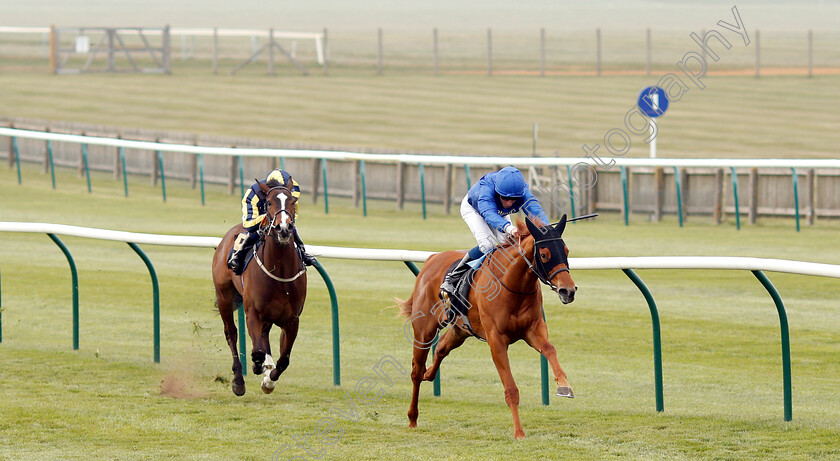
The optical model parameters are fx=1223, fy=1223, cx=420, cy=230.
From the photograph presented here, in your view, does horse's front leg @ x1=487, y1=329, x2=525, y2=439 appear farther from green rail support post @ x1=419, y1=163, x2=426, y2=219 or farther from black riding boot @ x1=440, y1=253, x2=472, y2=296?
green rail support post @ x1=419, y1=163, x2=426, y2=219

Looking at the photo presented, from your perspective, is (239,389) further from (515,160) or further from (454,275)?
(515,160)

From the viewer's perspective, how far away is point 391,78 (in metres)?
38.0

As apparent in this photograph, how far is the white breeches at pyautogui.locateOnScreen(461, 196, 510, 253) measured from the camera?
6.96 m

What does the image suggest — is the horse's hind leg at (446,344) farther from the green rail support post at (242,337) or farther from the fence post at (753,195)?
the fence post at (753,195)

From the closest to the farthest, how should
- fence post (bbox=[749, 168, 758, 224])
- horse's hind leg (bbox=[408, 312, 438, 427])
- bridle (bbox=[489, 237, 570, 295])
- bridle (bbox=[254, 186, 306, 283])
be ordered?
bridle (bbox=[489, 237, 570, 295]) → bridle (bbox=[254, 186, 306, 283]) → horse's hind leg (bbox=[408, 312, 438, 427]) → fence post (bbox=[749, 168, 758, 224])

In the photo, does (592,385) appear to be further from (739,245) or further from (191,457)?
(739,245)

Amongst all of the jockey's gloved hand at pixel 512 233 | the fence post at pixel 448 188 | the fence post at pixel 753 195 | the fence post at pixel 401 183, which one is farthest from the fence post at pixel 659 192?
the jockey's gloved hand at pixel 512 233

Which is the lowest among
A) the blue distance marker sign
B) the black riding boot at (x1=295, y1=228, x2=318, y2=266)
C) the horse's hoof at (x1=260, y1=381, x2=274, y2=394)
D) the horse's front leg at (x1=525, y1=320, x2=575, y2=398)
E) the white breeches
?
the horse's hoof at (x1=260, y1=381, x2=274, y2=394)

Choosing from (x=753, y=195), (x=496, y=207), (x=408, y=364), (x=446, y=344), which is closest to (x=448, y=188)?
(x=753, y=195)

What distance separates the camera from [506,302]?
648cm

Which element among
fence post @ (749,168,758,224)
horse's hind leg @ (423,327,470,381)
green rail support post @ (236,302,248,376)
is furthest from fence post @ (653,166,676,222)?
horse's hind leg @ (423,327,470,381)

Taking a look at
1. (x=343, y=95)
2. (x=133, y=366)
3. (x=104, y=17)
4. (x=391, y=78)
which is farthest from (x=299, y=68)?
(x=104, y=17)

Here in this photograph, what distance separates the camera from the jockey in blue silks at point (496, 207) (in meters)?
6.84

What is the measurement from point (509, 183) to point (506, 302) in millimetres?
735
